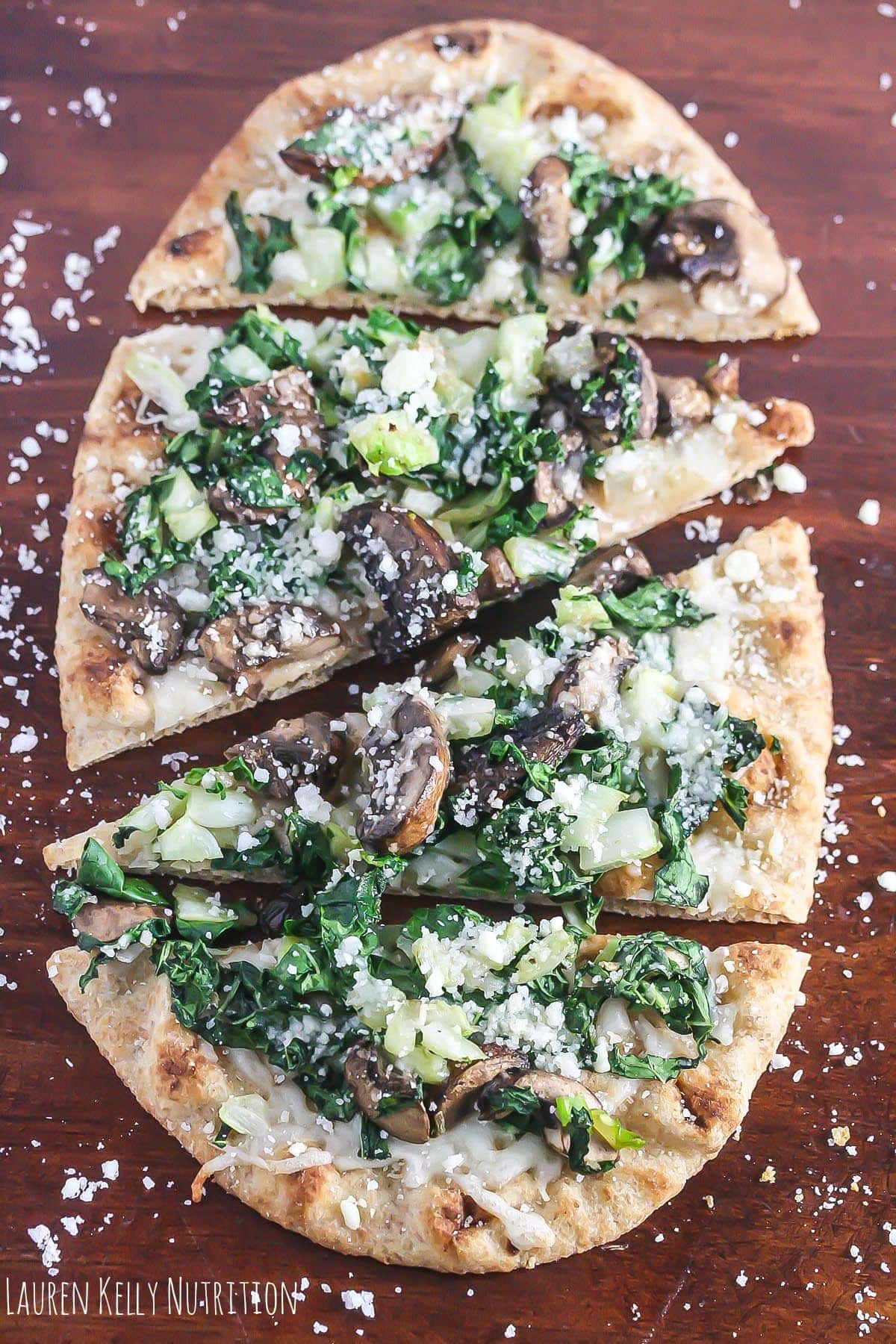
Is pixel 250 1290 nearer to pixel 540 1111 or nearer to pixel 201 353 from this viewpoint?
pixel 540 1111

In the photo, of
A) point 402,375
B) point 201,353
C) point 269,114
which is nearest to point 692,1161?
point 402,375

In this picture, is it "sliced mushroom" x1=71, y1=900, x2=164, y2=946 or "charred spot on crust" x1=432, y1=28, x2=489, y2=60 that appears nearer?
"sliced mushroom" x1=71, y1=900, x2=164, y2=946

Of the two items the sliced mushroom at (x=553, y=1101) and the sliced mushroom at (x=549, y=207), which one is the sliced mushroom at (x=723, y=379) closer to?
the sliced mushroom at (x=549, y=207)

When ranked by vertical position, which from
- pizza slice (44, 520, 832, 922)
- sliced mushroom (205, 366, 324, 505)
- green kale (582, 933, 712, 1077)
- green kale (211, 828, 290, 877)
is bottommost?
green kale (582, 933, 712, 1077)

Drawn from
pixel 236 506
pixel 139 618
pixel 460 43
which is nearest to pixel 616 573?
pixel 236 506

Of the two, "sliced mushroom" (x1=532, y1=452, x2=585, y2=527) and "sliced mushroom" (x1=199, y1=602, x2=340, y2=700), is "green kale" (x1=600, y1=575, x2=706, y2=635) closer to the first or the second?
"sliced mushroom" (x1=532, y1=452, x2=585, y2=527)

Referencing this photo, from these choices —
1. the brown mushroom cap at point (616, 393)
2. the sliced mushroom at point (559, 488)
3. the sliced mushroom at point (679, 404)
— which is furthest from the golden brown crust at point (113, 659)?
the sliced mushroom at point (679, 404)

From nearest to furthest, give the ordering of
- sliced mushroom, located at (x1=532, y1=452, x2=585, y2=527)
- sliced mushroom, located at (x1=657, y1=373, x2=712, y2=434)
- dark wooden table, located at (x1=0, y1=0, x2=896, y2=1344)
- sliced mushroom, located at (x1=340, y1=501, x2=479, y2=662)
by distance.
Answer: dark wooden table, located at (x1=0, y1=0, x2=896, y2=1344), sliced mushroom, located at (x1=340, y1=501, x2=479, y2=662), sliced mushroom, located at (x1=532, y1=452, x2=585, y2=527), sliced mushroom, located at (x1=657, y1=373, x2=712, y2=434)

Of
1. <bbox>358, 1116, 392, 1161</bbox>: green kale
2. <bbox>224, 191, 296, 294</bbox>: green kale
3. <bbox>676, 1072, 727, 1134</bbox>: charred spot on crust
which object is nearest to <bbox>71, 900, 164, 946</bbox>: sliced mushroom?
<bbox>358, 1116, 392, 1161</bbox>: green kale
